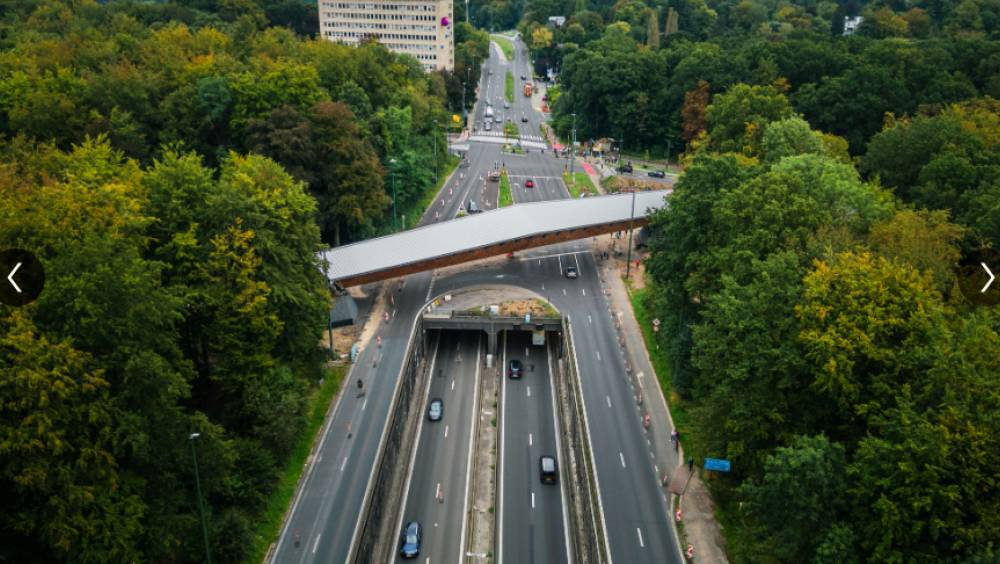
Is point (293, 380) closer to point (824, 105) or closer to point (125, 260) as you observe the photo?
point (125, 260)

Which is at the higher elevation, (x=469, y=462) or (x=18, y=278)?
(x=18, y=278)

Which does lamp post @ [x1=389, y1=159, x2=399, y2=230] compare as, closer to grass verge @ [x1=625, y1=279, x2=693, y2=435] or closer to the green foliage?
grass verge @ [x1=625, y1=279, x2=693, y2=435]

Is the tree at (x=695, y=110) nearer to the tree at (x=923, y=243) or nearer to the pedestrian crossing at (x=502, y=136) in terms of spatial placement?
the pedestrian crossing at (x=502, y=136)

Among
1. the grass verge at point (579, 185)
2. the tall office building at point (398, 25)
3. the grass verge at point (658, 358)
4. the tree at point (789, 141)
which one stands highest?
the tall office building at point (398, 25)

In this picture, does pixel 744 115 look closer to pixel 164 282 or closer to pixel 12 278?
pixel 164 282

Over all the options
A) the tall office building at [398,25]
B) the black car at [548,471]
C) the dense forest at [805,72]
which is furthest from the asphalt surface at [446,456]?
the tall office building at [398,25]

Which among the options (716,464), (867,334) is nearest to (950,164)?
(867,334)

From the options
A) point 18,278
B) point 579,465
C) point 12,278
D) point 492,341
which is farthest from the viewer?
point 492,341
